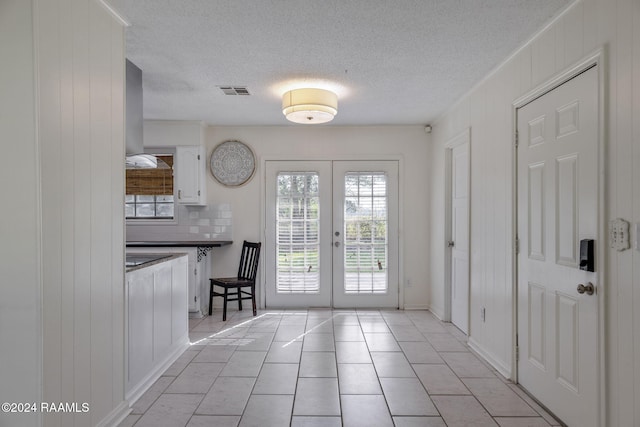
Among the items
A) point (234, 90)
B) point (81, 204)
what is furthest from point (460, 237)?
point (81, 204)

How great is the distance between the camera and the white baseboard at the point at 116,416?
2156 millimetres

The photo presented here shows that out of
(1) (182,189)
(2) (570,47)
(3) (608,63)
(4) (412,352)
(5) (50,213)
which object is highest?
(2) (570,47)

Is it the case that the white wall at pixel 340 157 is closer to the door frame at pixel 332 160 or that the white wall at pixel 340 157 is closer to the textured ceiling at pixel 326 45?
the door frame at pixel 332 160

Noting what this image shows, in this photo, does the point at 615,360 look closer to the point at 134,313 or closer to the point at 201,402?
the point at 201,402

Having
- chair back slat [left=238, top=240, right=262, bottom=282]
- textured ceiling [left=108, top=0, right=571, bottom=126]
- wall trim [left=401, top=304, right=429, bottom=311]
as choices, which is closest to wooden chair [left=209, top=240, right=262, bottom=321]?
chair back slat [left=238, top=240, right=262, bottom=282]

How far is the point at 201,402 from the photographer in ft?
8.41

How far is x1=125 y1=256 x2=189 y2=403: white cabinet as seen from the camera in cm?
255

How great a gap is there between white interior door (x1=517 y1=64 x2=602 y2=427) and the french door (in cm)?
243

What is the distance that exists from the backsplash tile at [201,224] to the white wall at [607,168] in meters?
2.99

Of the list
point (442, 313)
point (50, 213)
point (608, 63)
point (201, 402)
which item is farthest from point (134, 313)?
point (442, 313)

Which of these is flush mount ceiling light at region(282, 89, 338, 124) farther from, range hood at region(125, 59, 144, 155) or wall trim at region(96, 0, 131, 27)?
wall trim at region(96, 0, 131, 27)

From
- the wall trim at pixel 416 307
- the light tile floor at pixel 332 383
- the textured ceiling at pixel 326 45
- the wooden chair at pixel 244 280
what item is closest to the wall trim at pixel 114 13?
the textured ceiling at pixel 326 45

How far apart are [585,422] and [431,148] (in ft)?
11.8

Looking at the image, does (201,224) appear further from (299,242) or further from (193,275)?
(299,242)
